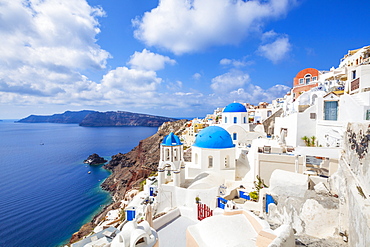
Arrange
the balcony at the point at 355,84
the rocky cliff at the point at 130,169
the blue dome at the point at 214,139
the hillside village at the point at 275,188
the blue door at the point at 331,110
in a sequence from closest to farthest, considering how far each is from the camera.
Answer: the hillside village at the point at 275,188, the balcony at the point at 355,84, the blue door at the point at 331,110, the blue dome at the point at 214,139, the rocky cliff at the point at 130,169

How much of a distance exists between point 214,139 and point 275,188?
277 inches

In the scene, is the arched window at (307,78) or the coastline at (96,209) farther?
the arched window at (307,78)

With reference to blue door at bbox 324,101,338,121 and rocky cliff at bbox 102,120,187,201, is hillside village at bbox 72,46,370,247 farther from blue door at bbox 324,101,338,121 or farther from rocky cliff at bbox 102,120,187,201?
rocky cliff at bbox 102,120,187,201

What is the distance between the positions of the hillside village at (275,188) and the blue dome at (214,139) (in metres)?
0.09

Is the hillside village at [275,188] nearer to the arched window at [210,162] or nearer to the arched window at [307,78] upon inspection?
the arched window at [210,162]

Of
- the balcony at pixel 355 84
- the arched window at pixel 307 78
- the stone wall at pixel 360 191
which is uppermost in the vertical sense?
the arched window at pixel 307 78

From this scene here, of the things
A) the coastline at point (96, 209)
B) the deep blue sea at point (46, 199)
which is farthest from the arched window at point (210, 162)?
the deep blue sea at point (46, 199)

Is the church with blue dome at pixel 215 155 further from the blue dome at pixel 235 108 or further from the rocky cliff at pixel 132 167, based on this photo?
the rocky cliff at pixel 132 167

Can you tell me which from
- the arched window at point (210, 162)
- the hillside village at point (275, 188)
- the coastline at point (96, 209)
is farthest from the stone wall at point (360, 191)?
the coastline at point (96, 209)

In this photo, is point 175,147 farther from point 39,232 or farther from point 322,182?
point 39,232

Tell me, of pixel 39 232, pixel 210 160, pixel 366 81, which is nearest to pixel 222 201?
pixel 210 160

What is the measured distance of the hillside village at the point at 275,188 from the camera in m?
5.32

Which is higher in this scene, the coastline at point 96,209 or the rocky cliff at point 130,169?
the rocky cliff at point 130,169

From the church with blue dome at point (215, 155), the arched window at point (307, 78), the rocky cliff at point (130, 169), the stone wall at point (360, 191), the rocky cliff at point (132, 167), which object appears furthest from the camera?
the rocky cliff at point (132, 167)
